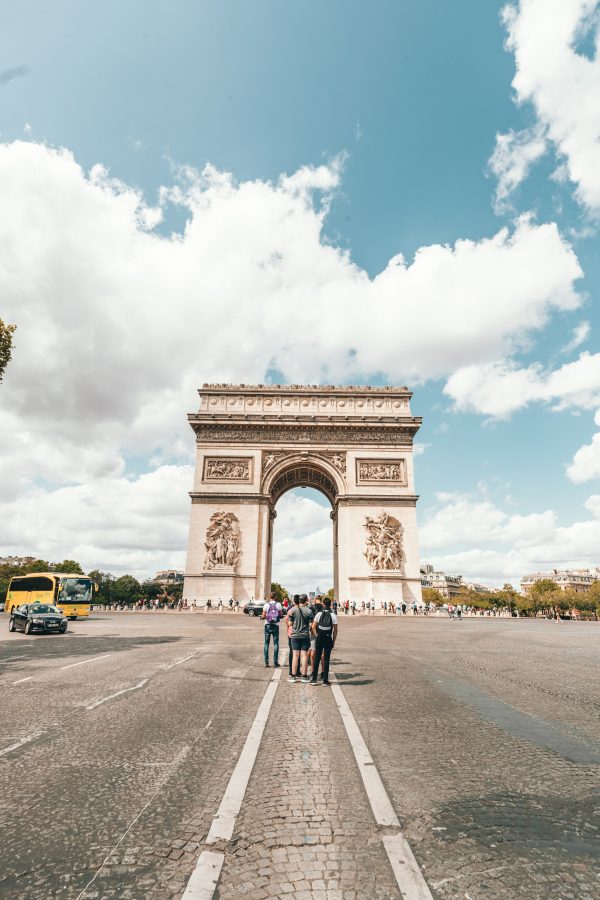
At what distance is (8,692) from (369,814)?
21.2 feet

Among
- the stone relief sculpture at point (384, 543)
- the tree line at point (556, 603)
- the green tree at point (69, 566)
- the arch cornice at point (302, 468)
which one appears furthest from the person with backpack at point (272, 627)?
the green tree at point (69, 566)

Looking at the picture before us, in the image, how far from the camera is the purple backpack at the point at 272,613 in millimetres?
10086

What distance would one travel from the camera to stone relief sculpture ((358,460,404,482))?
3941cm

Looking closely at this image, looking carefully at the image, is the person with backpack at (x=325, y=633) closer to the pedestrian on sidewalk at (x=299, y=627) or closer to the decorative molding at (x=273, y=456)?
the pedestrian on sidewalk at (x=299, y=627)

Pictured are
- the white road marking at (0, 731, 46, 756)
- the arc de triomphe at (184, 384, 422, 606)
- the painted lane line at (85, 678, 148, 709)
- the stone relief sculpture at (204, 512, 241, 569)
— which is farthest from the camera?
the stone relief sculpture at (204, 512, 241, 569)

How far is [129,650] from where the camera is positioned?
1275cm

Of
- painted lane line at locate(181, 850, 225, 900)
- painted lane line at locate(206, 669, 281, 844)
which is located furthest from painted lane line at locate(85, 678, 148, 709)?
painted lane line at locate(181, 850, 225, 900)

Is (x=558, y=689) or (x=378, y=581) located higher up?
(x=378, y=581)

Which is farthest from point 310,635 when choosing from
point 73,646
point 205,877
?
point 73,646

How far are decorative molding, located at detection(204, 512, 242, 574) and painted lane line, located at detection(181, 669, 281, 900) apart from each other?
32.5 m

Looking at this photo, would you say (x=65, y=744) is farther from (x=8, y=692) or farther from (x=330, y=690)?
(x=330, y=690)

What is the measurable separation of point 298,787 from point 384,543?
113ft

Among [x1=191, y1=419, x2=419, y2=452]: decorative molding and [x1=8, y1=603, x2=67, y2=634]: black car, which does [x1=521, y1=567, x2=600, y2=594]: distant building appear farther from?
[x1=8, y1=603, x2=67, y2=634]: black car

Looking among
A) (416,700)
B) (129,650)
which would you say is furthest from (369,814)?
(129,650)
